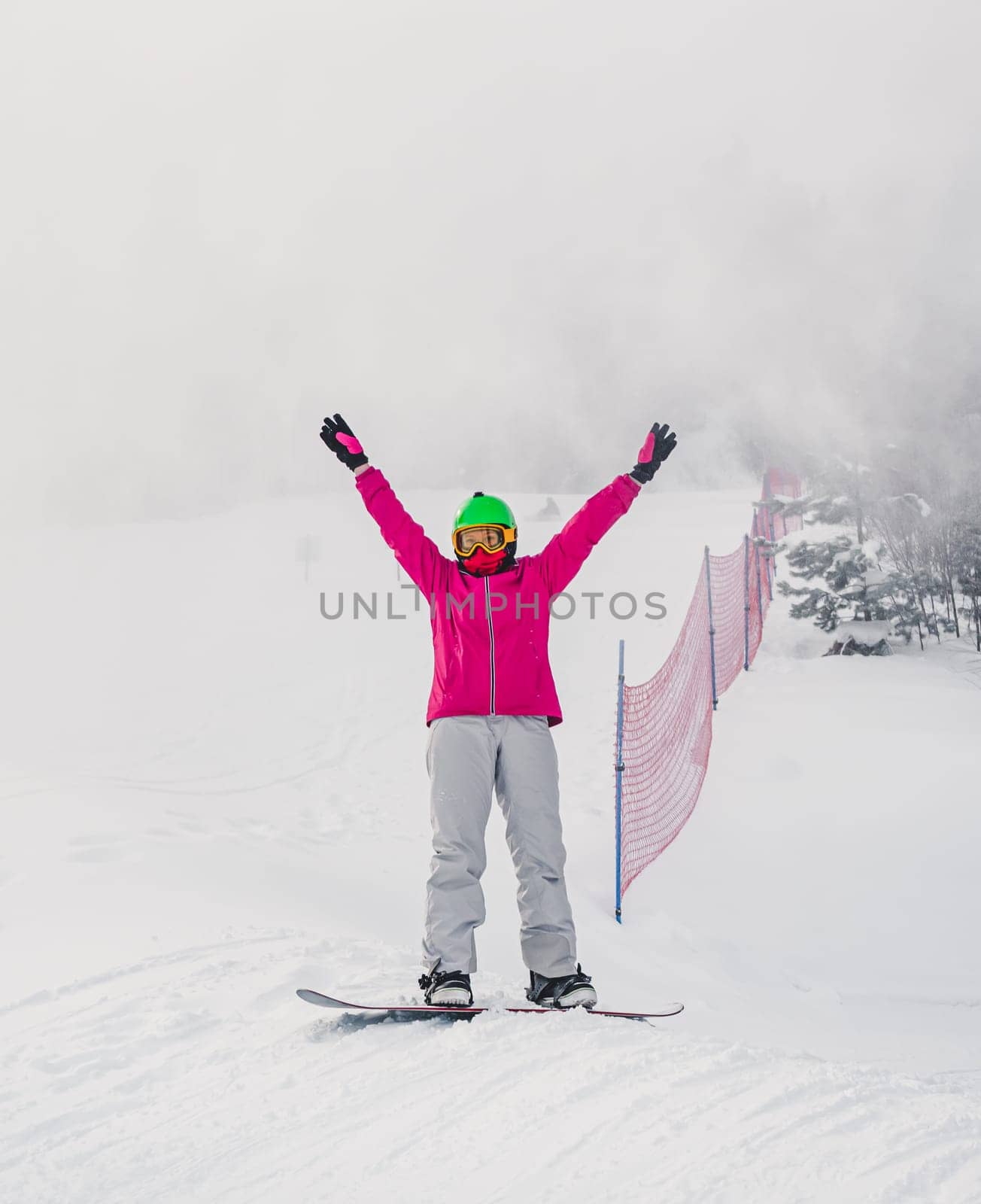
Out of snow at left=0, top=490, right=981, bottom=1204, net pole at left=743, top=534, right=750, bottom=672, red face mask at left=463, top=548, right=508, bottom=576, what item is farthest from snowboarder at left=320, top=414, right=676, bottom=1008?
net pole at left=743, top=534, right=750, bottom=672

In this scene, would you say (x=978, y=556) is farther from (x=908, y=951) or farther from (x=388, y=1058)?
(x=388, y=1058)

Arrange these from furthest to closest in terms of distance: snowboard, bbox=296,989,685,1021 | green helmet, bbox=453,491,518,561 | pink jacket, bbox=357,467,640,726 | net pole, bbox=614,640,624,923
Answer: net pole, bbox=614,640,624,923 → green helmet, bbox=453,491,518,561 → pink jacket, bbox=357,467,640,726 → snowboard, bbox=296,989,685,1021

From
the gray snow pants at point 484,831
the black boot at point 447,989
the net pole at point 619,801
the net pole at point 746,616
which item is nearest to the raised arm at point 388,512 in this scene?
the gray snow pants at point 484,831

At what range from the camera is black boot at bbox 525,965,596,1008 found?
2.70 meters

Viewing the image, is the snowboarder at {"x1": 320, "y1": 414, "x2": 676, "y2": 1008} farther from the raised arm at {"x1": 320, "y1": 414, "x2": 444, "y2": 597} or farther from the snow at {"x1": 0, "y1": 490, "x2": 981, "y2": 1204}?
the snow at {"x1": 0, "y1": 490, "x2": 981, "y2": 1204}

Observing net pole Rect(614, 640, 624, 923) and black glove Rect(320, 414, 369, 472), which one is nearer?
black glove Rect(320, 414, 369, 472)

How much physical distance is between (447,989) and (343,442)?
7.17 feet

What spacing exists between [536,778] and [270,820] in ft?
15.7

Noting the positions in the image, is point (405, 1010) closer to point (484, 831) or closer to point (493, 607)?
point (484, 831)

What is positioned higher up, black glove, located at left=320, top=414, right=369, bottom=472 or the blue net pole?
black glove, located at left=320, top=414, right=369, bottom=472

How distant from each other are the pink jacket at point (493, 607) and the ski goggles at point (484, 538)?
4.1 inches

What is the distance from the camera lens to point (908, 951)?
4.82 metres

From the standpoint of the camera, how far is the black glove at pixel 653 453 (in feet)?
11.5

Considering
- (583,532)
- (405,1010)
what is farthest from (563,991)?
(583,532)
